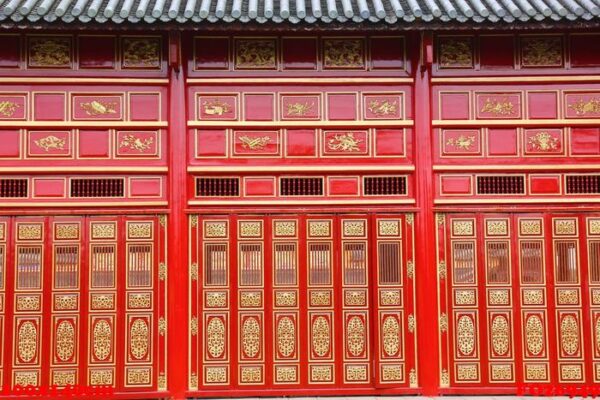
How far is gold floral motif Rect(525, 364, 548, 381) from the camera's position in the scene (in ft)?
24.2

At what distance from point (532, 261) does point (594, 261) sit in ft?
2.65

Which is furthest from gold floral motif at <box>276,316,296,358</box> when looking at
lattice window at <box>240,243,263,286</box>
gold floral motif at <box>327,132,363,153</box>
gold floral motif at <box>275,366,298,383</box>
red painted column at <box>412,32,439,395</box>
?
gold floral motif at <box>327,132,363,153</box>

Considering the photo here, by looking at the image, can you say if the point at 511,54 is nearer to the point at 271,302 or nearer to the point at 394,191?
the point at 394,191

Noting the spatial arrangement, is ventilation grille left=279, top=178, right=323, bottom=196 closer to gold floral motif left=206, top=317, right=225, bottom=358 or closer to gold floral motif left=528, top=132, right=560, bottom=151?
gold floral motif left=206, top=317, right=225, bottom=358

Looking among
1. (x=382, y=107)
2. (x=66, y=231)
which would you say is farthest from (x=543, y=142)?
(x=66, y=231)

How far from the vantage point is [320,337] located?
7391mm

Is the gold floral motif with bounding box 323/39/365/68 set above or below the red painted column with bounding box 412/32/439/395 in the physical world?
above

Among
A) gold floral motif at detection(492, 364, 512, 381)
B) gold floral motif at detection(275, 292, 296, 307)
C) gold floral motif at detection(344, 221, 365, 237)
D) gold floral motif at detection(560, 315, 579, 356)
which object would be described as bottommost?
gold floral motif at detection(492, 364, 512, 381)

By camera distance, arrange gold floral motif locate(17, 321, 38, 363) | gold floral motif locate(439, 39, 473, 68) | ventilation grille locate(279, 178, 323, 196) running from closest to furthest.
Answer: gold floral motif locate(17, 321, 38, 363)
ventilation grille locate(279, 178, 323, 196)
gold floral motif locate(439, 39, 473, 68)

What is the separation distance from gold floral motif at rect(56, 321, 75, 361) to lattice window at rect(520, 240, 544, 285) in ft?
19.3

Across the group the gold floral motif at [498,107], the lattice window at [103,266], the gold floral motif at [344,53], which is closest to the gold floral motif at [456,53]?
the gold floral motif at [498,107]

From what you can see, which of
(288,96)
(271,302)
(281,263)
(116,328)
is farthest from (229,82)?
(116,328)

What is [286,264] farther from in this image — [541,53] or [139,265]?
[541,53]

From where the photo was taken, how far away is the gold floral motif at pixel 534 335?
739 centimetres
